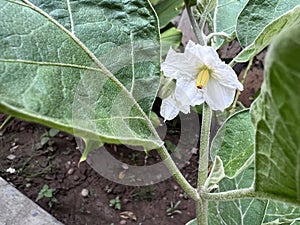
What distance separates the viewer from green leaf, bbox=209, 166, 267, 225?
0.58 m

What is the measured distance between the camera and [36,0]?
1.24 ft

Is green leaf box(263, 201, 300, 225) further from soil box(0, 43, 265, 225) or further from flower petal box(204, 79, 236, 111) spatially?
soil box(0, 43, 265, 225)

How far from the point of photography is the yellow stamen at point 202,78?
1.58ft

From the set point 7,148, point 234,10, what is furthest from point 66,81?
point 7,148

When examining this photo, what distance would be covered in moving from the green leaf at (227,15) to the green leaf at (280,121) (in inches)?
13.4

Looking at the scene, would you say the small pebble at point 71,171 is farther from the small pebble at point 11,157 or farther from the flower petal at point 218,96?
the flower petal at point 218,96

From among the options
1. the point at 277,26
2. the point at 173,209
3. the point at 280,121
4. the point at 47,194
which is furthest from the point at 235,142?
the point at 47,194

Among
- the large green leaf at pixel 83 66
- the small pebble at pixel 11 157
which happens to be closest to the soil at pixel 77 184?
the small pebble at pixel 11 157

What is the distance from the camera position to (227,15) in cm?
62

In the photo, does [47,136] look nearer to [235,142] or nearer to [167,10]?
[167,10]

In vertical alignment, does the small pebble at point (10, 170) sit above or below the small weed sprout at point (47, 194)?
above

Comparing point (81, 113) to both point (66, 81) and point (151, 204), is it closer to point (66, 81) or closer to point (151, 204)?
point (66, 81)

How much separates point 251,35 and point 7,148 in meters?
1.08

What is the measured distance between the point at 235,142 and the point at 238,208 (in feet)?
0.39
